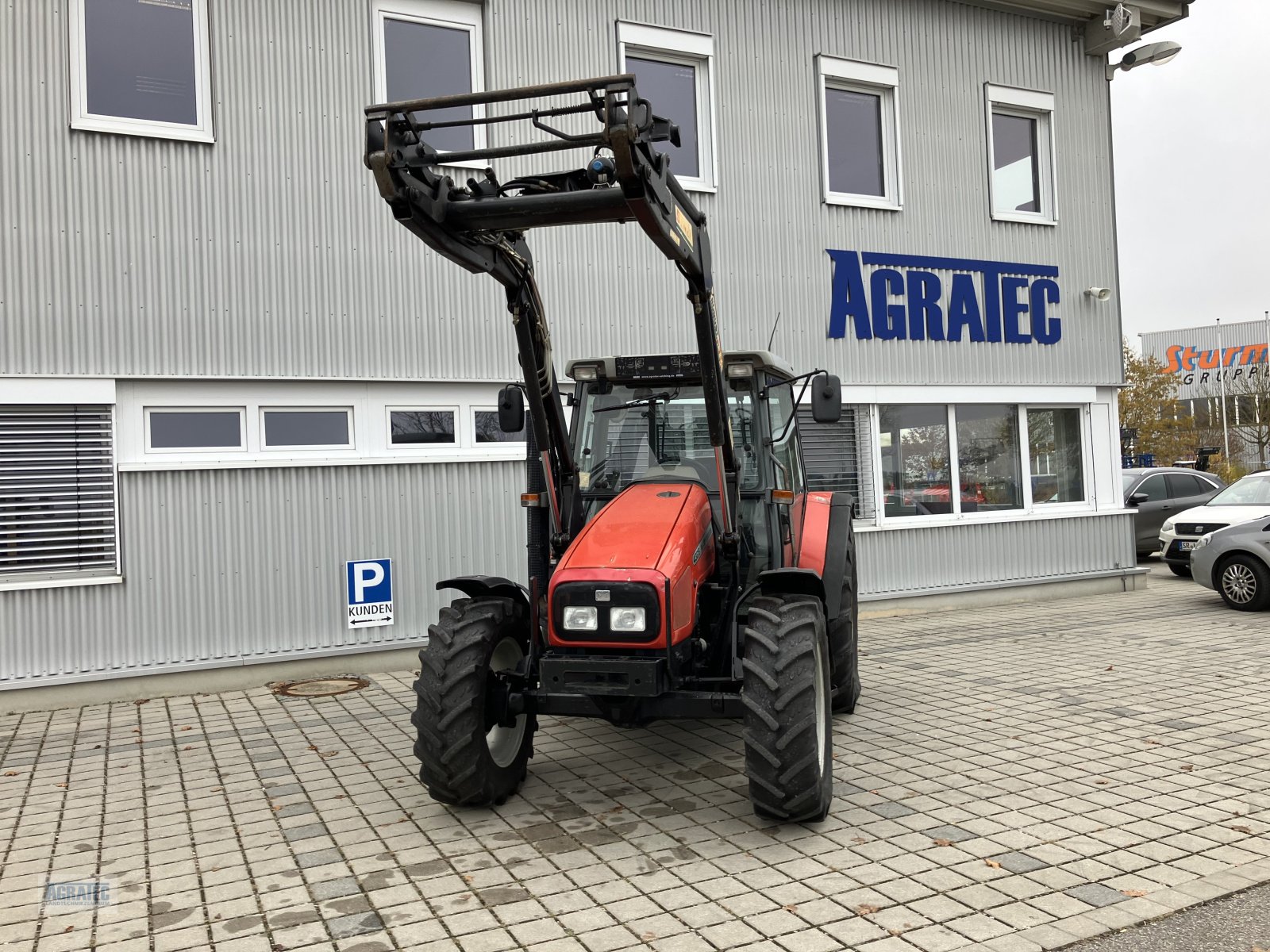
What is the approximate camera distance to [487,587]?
18.1 feet

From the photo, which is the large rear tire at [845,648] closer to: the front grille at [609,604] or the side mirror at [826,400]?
the side mirror at [826,400]

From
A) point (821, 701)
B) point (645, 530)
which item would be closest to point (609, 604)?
point (645, 530)

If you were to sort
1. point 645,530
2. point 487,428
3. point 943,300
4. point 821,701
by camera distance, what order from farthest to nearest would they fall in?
1. point 943,300
2. point 487,428
3. point 645,530
4. point 821,701

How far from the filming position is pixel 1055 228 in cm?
1325

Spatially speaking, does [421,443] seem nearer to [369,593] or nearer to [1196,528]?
[369,593]

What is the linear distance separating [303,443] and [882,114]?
7.84 meters

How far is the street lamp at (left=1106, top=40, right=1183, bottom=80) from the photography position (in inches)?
501

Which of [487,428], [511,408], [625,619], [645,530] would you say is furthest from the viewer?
[487,428]

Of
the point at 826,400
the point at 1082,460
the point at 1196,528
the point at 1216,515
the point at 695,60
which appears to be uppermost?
the point at 695,60

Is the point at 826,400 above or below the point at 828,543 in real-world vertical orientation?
above

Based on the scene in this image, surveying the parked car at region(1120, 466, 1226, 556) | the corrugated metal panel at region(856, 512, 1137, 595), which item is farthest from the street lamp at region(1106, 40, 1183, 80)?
the parked car at region(1120, 466, 1226, 556)

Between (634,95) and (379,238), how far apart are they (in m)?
5.65

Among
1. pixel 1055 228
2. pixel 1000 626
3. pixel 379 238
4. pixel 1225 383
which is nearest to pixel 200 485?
pixel 379 238

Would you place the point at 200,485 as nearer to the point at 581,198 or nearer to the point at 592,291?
the point at 592,291
